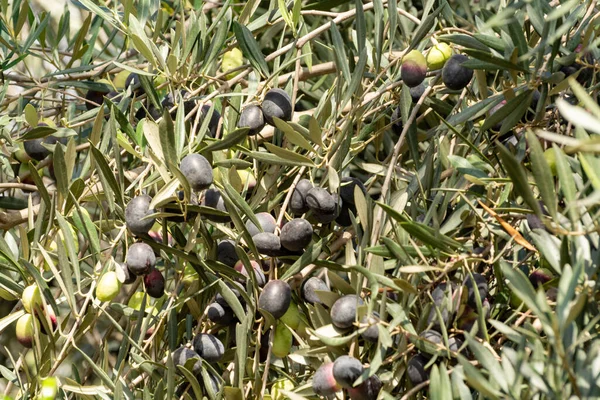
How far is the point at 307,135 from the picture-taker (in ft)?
3.31

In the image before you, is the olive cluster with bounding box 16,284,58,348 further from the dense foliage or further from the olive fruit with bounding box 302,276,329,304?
the olive fruit with bounding box 302,276,329,304

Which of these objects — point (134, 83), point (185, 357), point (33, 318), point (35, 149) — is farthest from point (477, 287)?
point (35, 149)

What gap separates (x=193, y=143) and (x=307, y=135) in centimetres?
13

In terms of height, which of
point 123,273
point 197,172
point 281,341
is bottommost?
point 281,341

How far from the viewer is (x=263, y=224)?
3.38ft

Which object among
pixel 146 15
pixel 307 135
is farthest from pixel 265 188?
pixel 146 15

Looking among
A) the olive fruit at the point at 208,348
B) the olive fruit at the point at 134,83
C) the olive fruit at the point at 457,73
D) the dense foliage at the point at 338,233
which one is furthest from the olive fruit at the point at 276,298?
the olive fruit at the point at 134,83

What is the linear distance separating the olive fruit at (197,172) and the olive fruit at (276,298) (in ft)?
0.48

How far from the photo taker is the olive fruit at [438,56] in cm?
115

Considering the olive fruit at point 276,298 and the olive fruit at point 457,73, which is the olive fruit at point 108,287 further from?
the olive fruit at point 457,73

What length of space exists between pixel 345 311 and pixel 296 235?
0.42ft

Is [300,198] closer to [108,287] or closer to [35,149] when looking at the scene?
[108,287]

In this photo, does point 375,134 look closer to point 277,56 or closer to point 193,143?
point 277,56

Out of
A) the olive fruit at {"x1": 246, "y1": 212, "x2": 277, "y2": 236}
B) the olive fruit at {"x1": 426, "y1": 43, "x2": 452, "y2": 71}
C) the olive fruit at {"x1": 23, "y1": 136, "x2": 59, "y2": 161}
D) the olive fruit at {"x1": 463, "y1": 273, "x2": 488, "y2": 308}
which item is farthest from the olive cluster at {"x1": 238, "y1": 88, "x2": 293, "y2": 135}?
the olive fruit at {"x1": 23, "y1": 136, "x2": 59, "y2": 161}
